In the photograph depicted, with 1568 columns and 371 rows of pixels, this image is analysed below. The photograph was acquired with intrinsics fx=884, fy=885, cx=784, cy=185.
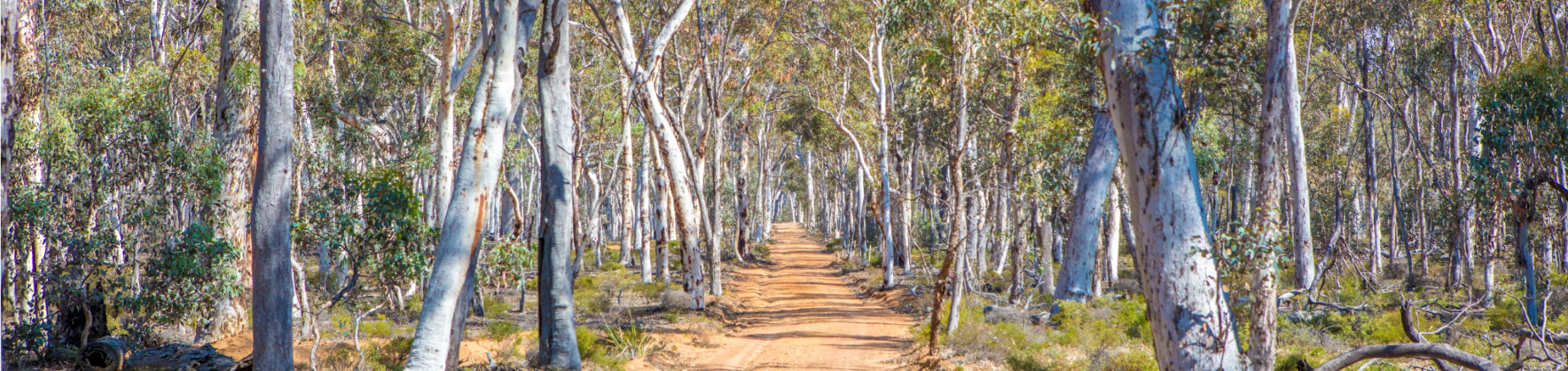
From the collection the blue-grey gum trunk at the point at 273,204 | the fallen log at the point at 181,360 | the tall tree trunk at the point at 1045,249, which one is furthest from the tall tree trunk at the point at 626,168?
the tall tree trunk at the point at 1045,249

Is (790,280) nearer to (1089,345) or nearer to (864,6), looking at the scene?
(864,6)

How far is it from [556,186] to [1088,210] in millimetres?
8107

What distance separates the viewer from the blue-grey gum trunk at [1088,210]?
12727 mm

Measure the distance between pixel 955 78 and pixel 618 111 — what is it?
55.4 feet

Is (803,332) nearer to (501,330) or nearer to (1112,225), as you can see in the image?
(501,330)

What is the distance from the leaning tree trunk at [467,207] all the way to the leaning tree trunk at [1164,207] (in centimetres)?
494

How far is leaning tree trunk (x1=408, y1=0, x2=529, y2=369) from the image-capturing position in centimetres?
712

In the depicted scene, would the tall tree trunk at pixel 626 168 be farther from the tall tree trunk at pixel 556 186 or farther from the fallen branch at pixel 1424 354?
the fallen branch at pixel 1424 354

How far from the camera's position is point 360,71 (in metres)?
19.6

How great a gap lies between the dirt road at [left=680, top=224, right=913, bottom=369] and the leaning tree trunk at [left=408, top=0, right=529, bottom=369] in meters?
3.83

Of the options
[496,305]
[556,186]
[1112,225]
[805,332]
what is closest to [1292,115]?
[805,332]

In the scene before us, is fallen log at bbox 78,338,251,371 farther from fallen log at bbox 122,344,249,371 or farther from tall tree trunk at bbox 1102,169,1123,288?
tall tree trunk at bbox 1102,169,1123,288

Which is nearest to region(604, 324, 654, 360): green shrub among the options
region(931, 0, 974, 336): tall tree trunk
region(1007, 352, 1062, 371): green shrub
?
region(931, 0, 974, 336): tall tree trunk

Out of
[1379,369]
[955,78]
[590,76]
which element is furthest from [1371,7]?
[590,76]
